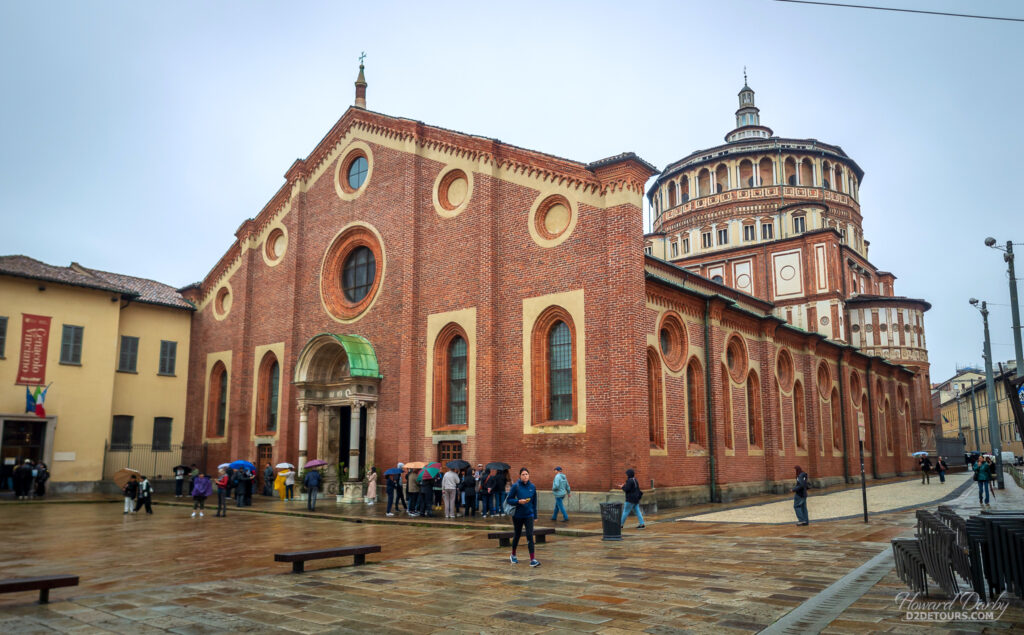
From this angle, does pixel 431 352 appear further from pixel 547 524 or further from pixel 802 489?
pixel 802 489

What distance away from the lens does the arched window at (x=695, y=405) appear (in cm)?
2486

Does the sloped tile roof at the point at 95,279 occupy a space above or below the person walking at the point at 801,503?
above

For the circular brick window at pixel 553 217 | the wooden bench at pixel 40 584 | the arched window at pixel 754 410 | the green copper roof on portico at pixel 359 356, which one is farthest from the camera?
the arched window at pixel 754 410

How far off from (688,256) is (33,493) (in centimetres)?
3993

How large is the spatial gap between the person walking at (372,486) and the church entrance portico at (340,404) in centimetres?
119

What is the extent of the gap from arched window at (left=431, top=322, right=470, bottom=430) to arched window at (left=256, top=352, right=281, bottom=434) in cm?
905

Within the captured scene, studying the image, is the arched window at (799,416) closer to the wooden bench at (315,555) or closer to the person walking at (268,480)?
the person walking at (268,480)

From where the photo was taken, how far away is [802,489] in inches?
683

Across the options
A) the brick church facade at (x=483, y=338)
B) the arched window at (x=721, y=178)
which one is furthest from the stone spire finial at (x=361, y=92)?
the arched window at (x=721, y=178)

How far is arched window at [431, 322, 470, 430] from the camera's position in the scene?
24688 millimetres

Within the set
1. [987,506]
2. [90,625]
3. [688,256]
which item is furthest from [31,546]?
[688,256]

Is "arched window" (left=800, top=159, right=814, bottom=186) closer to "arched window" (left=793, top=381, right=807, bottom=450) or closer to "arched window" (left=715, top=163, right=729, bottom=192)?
"arched window" (left=715, top=163, right=729, bottom=192)

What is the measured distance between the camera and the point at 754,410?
95.2 feet

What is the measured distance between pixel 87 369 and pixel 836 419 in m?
35.3
